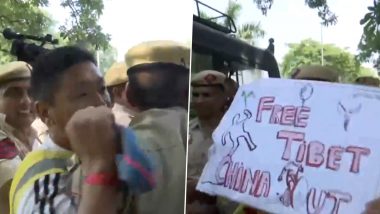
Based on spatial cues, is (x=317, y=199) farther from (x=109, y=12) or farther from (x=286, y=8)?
(x=109, y=12)

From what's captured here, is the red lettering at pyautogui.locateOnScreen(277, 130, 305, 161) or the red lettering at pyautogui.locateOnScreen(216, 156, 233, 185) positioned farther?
the red lettering at pyautogui.locateOnScreen(216, 156, 233, 185)

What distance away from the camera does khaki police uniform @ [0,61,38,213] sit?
208 cm

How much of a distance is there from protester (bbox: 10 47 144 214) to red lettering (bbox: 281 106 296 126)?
1.71ft

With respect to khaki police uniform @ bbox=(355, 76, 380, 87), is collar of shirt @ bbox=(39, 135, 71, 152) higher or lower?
lower

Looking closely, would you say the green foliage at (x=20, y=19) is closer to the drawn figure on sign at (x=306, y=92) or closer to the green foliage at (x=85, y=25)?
the green foliage at (x=85, y=25)

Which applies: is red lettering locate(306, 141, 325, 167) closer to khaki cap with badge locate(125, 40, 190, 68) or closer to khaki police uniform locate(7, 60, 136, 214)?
khaki cap with badge locate(125, 40, 190, 68)

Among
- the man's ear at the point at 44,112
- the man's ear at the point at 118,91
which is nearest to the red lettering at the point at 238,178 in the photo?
the man's ear at the point at 118,91

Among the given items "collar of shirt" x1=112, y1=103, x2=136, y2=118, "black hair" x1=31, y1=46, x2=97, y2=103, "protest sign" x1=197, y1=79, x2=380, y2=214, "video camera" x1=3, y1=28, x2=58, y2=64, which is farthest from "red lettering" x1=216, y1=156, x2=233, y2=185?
"video camera" x1=3, y1=28, x2=58, y2=64

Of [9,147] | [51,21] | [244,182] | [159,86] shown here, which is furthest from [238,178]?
[9,147]

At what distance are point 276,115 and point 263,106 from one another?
1.7 inches

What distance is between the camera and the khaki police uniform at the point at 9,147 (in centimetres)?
208

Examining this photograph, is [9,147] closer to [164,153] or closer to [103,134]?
[103,134]

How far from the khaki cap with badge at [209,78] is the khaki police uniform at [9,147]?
2.16ft

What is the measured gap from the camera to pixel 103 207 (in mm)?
1807
